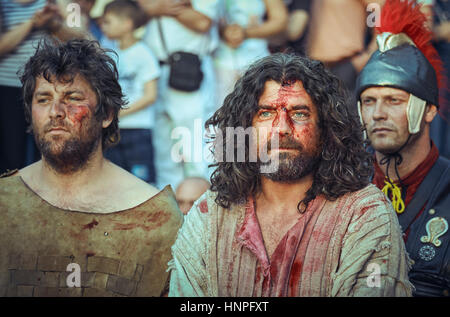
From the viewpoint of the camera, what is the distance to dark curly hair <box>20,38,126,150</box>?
13.4 feet

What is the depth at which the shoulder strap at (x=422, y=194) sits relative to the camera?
4.49m

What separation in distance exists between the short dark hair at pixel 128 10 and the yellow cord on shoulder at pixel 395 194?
8.55ft

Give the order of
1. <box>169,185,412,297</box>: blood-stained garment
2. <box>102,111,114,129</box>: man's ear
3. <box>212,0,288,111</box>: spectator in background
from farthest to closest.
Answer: <box>212,0,288,111</box>: spectator in background
<box>102,111,114,129</box>: man's ear
<box>169,185,412,297</box>: blood-stained garment

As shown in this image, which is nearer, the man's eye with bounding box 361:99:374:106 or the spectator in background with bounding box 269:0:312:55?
the man's eye with bounding box 361:99:374:106

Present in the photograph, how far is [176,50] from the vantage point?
5.88 meters

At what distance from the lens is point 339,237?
3408 millimetres

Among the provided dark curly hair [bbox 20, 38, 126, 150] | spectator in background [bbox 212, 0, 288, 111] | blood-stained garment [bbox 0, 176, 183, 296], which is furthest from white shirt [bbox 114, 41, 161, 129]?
blood-stained garment [bbox 0, 176, 183, 296]

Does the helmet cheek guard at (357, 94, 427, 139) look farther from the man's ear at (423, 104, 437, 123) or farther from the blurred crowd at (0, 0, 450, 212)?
the blurred crowd at (0, 0, 450, 212)

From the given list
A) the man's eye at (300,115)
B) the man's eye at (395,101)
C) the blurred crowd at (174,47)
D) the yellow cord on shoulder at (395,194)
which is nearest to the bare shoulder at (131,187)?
the man's eye at (300,115)

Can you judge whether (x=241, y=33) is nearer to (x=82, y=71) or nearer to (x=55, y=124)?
(x=82, y=71)

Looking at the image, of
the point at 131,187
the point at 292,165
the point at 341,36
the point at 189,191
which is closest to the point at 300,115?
the point at 292,165

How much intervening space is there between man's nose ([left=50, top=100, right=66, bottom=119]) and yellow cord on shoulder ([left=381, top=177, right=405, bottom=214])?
2250mm
